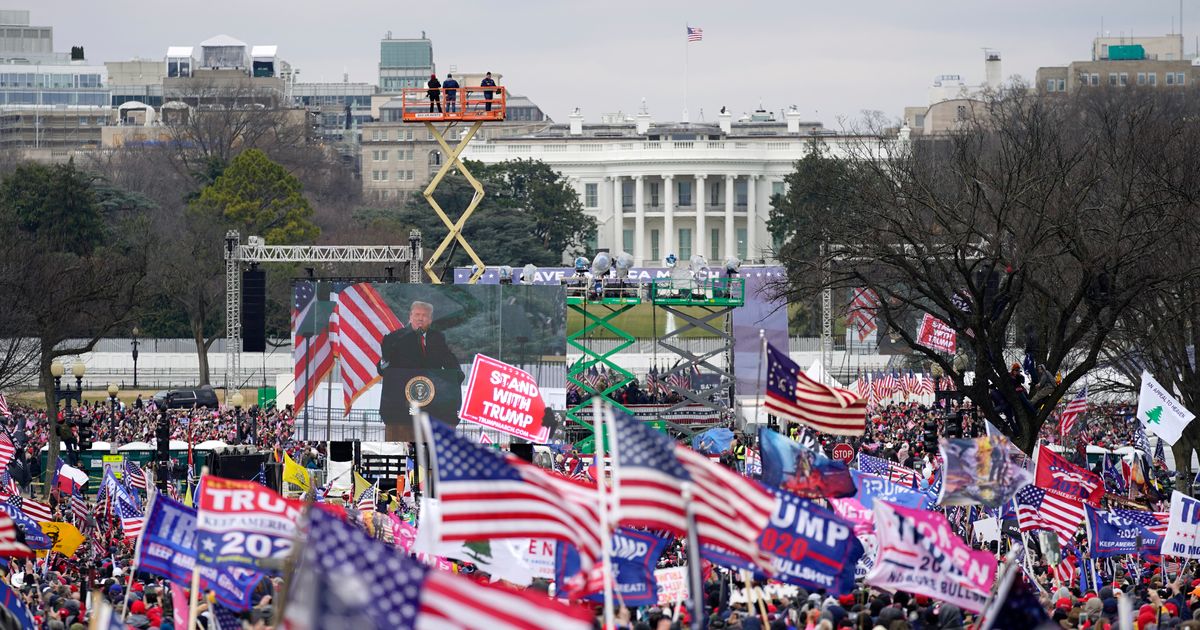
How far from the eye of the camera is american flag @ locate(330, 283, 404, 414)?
151 feet

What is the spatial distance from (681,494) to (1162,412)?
13636 mm

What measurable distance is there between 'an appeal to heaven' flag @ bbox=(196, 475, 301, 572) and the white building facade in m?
125

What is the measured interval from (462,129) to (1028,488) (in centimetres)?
15412

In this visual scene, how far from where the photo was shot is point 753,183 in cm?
14600

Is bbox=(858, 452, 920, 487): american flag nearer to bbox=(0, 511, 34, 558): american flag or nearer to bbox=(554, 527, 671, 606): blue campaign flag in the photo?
bbox=(554, 527, 671, 606): blue campaign flag

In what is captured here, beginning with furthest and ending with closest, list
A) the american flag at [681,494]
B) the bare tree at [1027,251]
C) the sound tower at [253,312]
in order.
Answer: the sound tower at [253,312] < the bare tree at [1027,251] < the american flag at [681,494]

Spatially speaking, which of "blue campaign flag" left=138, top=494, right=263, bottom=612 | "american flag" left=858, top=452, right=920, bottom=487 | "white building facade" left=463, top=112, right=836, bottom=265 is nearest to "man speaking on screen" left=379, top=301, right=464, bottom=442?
"american flag" left=858, top=452, right=920, bottom=487

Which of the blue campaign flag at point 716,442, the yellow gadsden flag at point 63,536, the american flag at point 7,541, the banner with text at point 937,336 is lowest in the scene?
the blue campaign flag at point 716,442

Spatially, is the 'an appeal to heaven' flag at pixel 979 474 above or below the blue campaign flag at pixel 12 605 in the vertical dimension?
above

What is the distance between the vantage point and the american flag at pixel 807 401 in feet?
69.9

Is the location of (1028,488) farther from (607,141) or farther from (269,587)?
(607,141)

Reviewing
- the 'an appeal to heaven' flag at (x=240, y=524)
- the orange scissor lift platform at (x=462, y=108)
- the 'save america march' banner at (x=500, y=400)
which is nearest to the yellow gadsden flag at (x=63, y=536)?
the 'save america march' banner at (x=500, y=400)

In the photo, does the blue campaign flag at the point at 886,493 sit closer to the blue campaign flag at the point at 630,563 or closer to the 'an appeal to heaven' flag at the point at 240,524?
the blue campaign flag at the point at 630,563

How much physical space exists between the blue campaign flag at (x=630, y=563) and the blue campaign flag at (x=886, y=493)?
17.1 ft
